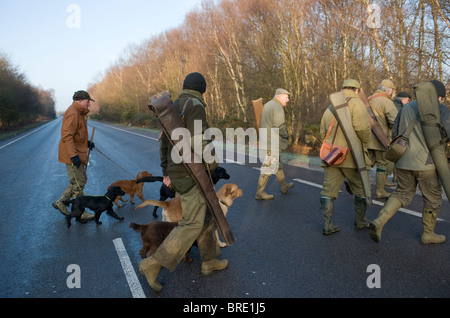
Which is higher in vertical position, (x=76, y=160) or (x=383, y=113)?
(x=383, y=113)

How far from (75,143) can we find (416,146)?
213 inches

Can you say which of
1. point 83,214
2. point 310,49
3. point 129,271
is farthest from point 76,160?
point 310,49

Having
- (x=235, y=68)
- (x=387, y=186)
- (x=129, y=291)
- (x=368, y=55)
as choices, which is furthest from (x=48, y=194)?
(x=235, y=68)

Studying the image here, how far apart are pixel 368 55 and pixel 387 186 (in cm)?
631

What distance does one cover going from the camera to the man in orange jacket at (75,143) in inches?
227

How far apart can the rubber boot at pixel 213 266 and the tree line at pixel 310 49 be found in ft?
27.5

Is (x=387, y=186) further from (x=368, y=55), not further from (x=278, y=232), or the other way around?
(x=368, y=55)

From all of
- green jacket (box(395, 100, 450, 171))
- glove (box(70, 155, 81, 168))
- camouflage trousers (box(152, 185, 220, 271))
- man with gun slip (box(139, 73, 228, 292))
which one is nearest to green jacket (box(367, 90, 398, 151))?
green jacket (box(395, 100, 450, 171))

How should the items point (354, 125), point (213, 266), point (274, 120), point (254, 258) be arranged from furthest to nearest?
point (274, 120) < point (354, 125) < point (254, 258) < point (213, 266)

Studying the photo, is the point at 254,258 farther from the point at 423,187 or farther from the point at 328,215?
the point at 423,187

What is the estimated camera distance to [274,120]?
22.2 ft

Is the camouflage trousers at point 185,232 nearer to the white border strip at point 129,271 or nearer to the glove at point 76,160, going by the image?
the white border strip at point 129,271

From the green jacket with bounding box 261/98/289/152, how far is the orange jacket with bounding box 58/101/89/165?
346 cm

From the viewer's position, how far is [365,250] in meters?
4.32
